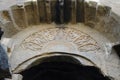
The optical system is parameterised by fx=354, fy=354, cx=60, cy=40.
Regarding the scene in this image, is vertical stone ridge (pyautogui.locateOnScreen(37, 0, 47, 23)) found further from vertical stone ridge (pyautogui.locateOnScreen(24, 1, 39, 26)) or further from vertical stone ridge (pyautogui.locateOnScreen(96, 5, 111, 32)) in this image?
vertical stone ridge (pyautogui.locateOnScreen(96, 5, 111, 32))

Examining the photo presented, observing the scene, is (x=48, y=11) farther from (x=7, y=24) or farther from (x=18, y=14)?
(x=7, y=24)

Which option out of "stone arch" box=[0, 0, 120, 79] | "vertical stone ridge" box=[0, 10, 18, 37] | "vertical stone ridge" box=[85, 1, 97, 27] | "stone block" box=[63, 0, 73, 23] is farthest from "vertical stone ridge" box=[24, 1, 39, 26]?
"vertical stone ridge" box=[85, 1, 97, 27]

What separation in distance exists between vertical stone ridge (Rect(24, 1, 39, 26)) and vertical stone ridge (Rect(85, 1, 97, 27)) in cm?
72

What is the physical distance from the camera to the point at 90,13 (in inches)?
197

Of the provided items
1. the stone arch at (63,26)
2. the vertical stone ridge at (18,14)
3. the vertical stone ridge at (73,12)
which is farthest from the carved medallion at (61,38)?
the vertical stone ridge at (18,14)

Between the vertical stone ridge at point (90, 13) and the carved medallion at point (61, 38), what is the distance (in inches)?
8.1

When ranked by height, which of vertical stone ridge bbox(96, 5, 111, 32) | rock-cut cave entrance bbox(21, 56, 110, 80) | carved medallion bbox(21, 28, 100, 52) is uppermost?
vertical stone ridge bbox(96, 5, 111, 32)

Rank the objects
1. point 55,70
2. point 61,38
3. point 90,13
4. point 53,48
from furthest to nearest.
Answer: point 90,13
point 61,38
point 53,48
point 55,70

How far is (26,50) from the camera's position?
4.66 metres

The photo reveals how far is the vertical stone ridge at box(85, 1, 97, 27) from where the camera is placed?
4.96 metres

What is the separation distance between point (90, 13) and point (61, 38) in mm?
564

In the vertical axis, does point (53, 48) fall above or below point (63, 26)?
below

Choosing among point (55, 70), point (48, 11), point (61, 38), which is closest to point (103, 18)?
point (61, 38)

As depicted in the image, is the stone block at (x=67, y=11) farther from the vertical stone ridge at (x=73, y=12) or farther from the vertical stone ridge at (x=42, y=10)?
the vertical stone ridge at (x=42, y=10)
